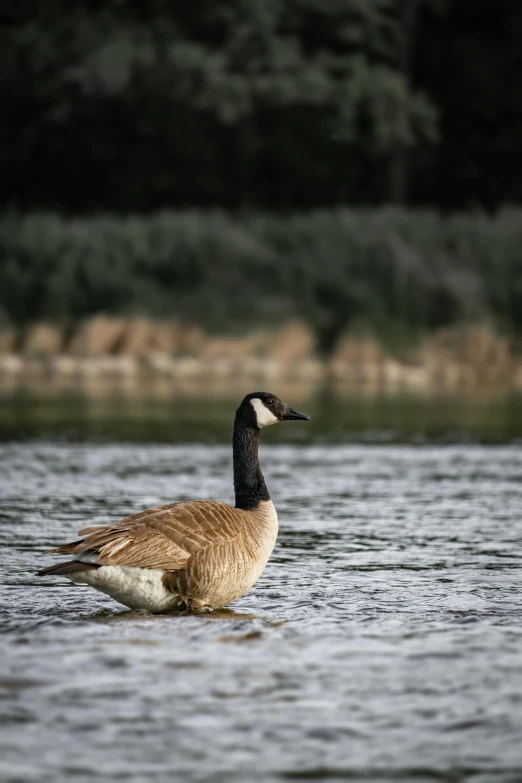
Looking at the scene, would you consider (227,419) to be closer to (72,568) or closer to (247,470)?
(247,470)

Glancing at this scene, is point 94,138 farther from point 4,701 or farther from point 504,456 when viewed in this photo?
point 4,701

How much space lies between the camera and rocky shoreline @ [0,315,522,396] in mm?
28953

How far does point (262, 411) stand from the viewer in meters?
9.19

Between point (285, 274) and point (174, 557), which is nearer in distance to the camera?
point (174, 557)

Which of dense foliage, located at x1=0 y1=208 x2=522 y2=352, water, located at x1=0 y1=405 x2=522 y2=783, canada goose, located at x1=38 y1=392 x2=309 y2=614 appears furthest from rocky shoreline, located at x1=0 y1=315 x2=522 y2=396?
canada goose, located at x1=38 y1=392 x2=309 y2=614

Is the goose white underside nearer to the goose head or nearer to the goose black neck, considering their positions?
the goose black neck

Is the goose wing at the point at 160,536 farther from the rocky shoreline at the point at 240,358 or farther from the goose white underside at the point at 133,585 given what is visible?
the rocky shoreline at the point at 240,358

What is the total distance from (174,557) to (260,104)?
31.0 m

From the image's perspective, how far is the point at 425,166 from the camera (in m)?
43.1

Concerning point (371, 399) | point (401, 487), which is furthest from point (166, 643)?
point (371, 399)

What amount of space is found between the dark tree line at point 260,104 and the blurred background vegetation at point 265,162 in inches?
2.5

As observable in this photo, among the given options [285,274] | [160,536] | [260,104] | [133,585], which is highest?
[260,104]

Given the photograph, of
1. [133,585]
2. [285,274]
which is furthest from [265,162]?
[133,585]

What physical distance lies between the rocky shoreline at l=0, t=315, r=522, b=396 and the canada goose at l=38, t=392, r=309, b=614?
66.4ft
